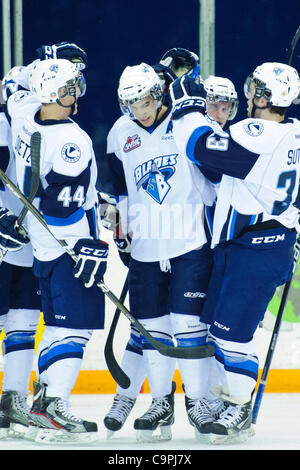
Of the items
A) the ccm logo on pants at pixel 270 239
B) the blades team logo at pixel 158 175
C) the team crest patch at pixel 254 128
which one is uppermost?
the team crest patch at pixel 254 128

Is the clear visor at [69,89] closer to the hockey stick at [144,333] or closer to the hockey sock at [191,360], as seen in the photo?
the hockey stick at [144,333]

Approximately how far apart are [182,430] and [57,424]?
24.9 inches

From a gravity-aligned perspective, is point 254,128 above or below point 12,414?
above

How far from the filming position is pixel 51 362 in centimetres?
368

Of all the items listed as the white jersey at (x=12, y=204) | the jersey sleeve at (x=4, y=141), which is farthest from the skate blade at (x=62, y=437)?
the jersey sleeve at (x=4, y=141)

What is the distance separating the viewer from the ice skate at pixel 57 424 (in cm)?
367

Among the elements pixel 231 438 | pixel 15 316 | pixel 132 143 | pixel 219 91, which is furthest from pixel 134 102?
pixel 231 438

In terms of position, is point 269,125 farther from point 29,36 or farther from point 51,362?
point 29,36

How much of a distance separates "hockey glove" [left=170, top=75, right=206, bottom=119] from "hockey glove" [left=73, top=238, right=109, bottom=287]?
0.50 metres

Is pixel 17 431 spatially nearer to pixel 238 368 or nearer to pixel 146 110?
pixel 238 368

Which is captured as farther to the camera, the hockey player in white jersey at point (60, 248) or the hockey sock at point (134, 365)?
the hockey sock at point (134, 365)

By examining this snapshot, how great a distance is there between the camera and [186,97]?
3705 mm

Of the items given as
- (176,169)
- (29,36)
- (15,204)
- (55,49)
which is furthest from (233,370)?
(29,36)

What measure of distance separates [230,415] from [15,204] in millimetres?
1053
